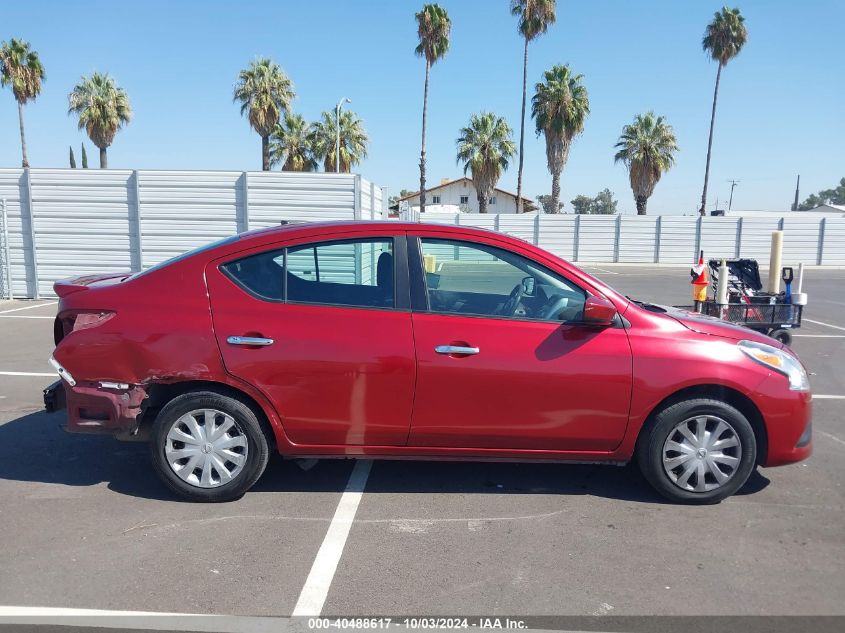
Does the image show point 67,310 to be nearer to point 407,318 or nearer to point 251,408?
point 251,408

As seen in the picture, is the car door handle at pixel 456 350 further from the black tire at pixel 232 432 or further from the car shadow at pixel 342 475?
the black tire at pixel 232 432

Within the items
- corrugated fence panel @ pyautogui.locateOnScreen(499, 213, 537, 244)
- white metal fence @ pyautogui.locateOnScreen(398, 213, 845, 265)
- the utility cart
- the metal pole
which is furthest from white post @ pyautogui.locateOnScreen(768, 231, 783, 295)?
corrugated fence panel @ pyautogui.locateOnScreen(499, 213, 537, 244)

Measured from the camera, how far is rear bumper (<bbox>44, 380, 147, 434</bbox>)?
163 inches

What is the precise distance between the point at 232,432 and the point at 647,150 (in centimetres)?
3776

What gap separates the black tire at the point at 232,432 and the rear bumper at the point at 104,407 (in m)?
0.17

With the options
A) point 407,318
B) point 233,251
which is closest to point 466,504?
point 407,318

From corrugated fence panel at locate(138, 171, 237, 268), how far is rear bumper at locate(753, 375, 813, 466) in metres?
11.3

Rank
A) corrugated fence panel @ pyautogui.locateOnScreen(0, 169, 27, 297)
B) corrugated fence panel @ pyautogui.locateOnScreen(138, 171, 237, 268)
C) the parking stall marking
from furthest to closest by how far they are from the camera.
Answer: corrugated fence panel @ pyautogui.locateOnScreen(0, 169, 27, 297), corrugated fence panel @ pyautogui.locateOnScreen(138, 171, 237, 268), the parking stall marking

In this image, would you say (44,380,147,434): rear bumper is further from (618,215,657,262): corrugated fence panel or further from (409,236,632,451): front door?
(618,215,657,262): corrugated fence panel

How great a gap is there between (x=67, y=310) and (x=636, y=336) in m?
3.53

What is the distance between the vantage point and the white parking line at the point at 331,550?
315cm

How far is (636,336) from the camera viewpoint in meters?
4.10

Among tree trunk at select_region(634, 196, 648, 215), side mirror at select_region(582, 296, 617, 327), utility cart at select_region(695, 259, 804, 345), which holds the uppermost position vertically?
tree trunk at select_region(634, 196, 648, 215)

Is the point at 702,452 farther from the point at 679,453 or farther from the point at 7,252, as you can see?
the point at 7,252
